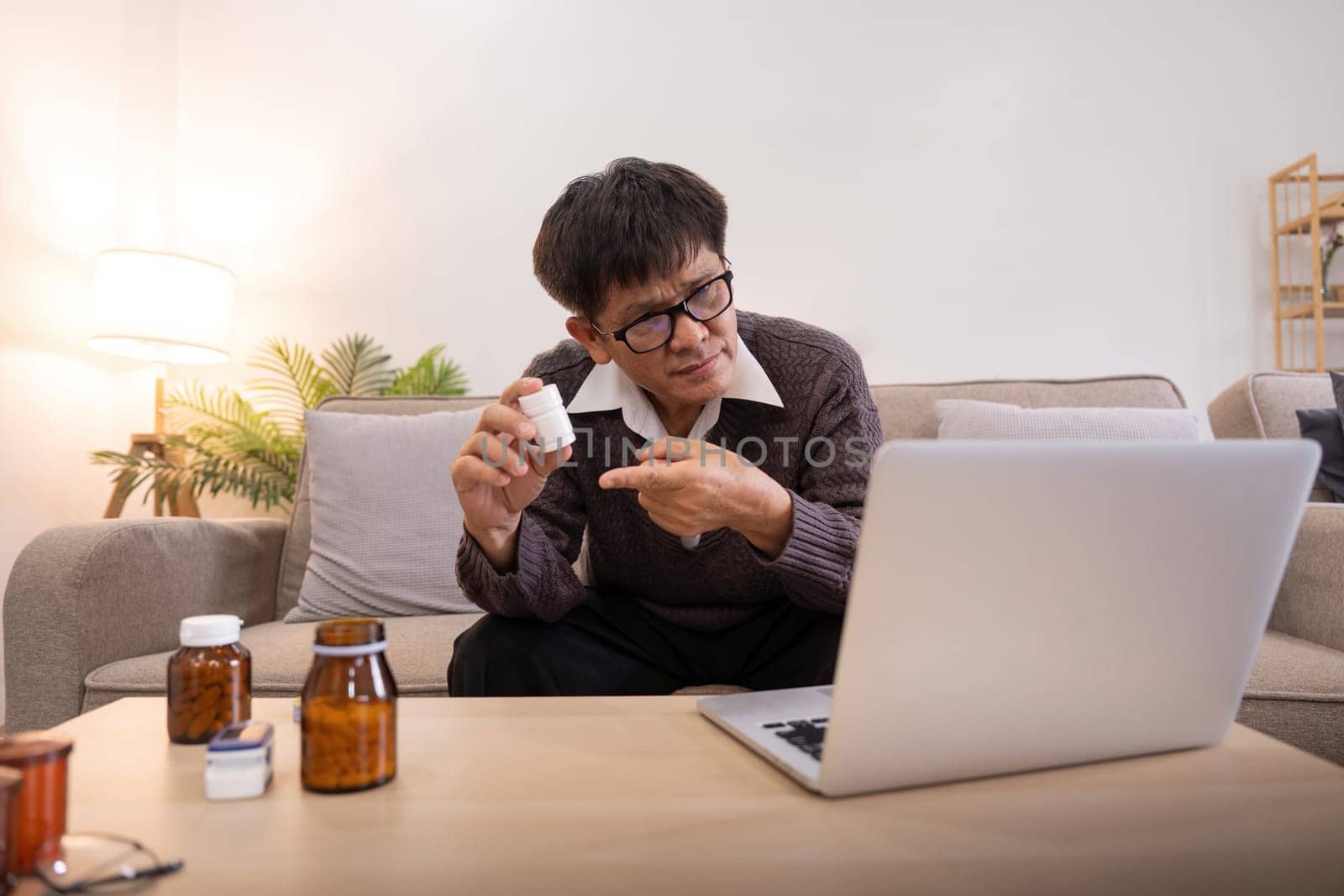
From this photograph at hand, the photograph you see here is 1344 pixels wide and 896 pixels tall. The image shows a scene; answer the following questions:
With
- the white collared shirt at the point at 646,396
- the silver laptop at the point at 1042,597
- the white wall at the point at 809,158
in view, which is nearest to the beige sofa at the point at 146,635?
the white collared shirt at the point at 646,396

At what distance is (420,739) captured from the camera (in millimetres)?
704

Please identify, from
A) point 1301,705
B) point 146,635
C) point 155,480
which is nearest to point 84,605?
point 146,635

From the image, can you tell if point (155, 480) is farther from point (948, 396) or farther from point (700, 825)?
point (700, 825)

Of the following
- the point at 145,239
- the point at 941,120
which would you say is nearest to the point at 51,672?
the point at 145,239

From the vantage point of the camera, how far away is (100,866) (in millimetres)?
454

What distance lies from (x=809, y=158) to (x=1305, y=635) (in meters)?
2.01

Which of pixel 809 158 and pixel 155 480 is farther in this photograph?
pixel 809 158

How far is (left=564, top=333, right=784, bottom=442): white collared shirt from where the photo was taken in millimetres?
1205

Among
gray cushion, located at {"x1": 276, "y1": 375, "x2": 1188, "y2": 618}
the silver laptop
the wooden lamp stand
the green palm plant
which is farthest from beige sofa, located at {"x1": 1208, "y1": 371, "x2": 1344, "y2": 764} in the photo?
the wooden lamp stand

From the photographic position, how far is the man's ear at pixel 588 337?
3.86 ft

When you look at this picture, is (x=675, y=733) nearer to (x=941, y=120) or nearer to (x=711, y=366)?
(x=711, y=366)

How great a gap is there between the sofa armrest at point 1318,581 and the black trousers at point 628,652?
822mm

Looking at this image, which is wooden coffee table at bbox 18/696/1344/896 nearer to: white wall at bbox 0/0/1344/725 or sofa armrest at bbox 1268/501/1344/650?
sofa armrest at bbox 1268/501/1344/650

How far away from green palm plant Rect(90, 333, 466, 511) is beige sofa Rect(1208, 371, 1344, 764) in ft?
6.97
